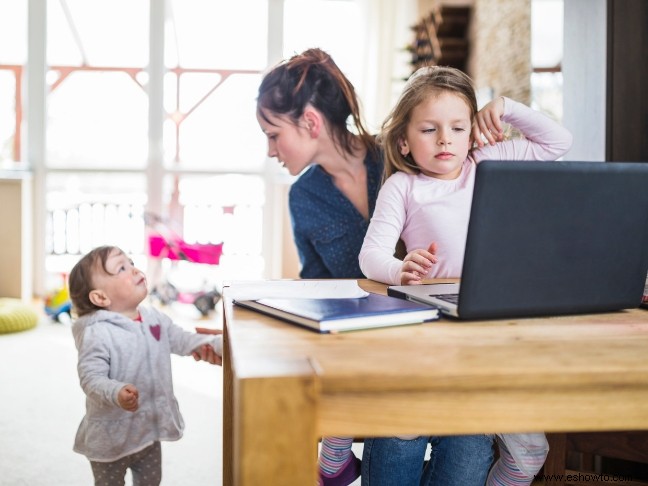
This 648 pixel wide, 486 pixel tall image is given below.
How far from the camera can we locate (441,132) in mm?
1516

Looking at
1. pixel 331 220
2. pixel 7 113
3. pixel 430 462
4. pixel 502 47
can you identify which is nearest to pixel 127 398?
pixel 430 462

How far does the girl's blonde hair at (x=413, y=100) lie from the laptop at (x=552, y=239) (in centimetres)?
66

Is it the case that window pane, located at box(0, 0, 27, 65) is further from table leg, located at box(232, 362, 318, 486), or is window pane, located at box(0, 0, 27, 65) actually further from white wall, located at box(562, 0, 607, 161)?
table leg, located at box(232, 362, 318, 486)

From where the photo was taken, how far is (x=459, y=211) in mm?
1521

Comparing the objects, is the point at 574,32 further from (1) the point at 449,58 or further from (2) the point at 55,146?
(2) the point at 55,146

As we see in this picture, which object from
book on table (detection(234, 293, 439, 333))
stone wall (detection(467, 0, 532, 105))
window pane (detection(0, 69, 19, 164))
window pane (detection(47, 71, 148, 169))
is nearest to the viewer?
book on table (detection(234, 293, 439, 333))

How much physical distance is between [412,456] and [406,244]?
1.83ft

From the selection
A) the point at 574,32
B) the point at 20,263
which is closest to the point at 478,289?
the point at 574,32

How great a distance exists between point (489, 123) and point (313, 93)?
1.73 ft

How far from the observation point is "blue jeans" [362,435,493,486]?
116cm

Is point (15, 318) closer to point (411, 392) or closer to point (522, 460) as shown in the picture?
point (522, 460)

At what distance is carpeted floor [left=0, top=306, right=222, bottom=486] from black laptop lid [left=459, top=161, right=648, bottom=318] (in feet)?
4.17

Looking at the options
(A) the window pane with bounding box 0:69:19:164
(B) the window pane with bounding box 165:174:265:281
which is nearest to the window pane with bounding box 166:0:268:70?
(B) the window pane with bounding box 165:174:265:281

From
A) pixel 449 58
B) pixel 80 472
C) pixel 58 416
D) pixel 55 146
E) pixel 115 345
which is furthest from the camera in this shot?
pixel 55 146
